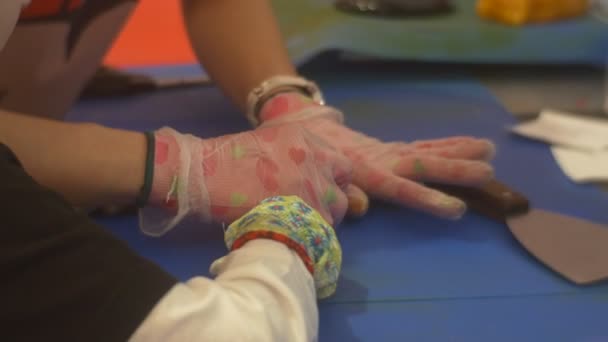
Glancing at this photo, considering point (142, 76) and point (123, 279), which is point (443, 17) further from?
point (123, 279)

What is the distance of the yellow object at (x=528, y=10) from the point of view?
1.03 metres

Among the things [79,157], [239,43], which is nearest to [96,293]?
[79,157]

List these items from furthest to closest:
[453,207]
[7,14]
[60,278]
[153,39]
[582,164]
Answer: [153,39] → [582,164] → [453,207] → [7,14] → [60,278]

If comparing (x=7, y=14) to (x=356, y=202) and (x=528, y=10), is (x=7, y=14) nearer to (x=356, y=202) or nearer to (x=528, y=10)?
(x=356, y=202)

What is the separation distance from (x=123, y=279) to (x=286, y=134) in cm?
23

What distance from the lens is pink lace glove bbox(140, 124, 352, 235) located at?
1.67ft

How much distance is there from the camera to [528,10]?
1.03 metres

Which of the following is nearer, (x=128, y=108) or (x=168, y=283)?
(x=168, y=283)

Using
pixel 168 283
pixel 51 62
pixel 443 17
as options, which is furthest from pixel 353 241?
pixel 443 17

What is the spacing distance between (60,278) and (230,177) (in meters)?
0.20

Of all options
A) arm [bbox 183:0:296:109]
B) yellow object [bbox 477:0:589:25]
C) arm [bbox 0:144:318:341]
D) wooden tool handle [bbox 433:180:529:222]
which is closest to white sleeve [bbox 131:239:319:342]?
arm [bbox 0:144:318:341]

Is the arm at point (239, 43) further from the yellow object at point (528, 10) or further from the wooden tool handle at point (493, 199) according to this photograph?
the yellow object at point (528, 10)

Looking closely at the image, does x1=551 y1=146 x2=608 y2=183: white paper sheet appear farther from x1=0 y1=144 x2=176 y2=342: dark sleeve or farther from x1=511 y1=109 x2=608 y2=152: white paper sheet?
x1=0 y1=144 x2=176 y2=342: dark sleeve

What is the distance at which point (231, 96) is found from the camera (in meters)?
0.77
